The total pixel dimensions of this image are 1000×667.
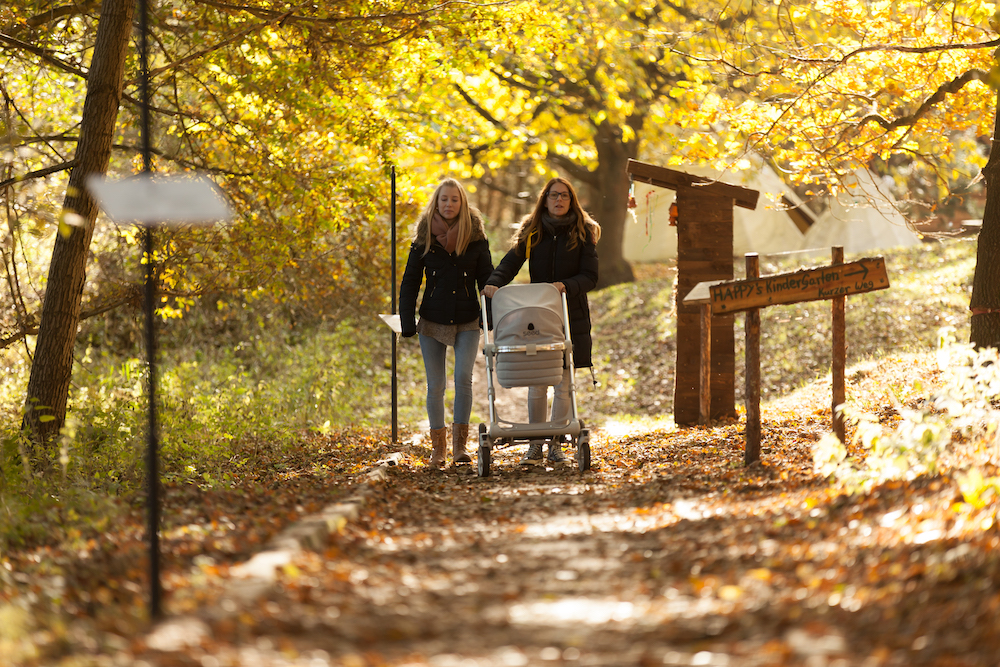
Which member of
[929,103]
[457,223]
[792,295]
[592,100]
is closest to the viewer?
[792,295]

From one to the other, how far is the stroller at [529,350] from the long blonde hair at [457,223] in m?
0.47

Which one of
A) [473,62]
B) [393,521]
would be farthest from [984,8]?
[393,521]

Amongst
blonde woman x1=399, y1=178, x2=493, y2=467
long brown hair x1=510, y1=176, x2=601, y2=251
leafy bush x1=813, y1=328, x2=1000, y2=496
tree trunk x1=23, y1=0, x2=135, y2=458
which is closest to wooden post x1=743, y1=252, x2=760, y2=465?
leafy bush x1=813, y1=328, x2=1000, y2=496

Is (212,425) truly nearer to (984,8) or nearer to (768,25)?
(984,8)

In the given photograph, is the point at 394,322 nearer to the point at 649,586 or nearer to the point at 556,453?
the point at 556,453

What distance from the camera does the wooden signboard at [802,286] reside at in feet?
18.7

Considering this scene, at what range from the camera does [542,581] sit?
3.75 m

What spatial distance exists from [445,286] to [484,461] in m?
1.35

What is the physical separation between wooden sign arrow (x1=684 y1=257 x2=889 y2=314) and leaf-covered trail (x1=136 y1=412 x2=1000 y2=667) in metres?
1.15

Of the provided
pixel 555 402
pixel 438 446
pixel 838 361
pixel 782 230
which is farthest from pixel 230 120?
pixel 782 230

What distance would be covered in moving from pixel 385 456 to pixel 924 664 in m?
5.56

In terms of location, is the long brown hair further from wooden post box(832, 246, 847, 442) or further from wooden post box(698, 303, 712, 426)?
wooden post box(832, 246, 847, 442)

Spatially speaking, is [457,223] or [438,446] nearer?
[457,223]

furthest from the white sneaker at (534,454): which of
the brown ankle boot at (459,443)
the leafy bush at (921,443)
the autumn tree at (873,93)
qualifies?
the autumn tree at (873,93)
